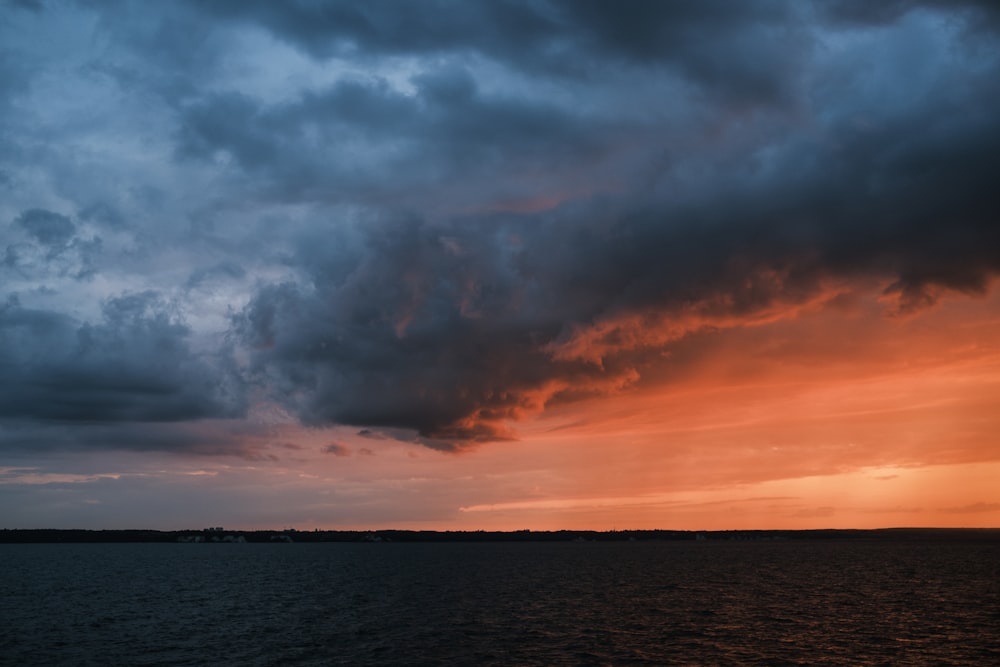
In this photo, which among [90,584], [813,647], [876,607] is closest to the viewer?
[813,647]

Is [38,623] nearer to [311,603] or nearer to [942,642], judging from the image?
[311,603]

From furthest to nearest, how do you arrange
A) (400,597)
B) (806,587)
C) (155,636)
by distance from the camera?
(806,587), (400,597), (155,636)

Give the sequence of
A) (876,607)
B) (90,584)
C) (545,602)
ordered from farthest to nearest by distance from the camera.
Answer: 1. (90,584)
2. (545,602)
3. (876,607)

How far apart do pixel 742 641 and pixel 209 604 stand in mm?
81179

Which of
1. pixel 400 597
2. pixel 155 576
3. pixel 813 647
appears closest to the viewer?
pixel 813 647

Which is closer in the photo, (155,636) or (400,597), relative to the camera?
(155,636)

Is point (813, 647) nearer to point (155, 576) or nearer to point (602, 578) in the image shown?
point (602, 578)

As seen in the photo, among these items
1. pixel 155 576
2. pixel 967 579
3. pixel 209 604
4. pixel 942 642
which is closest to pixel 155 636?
pixel 209 604

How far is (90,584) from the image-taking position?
156 metres

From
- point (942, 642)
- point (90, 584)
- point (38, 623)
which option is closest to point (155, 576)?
point (90, 584)

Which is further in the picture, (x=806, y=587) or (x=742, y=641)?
(x=806, y=587)

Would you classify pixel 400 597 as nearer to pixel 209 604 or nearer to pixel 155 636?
pixel 209 604

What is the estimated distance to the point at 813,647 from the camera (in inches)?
2680

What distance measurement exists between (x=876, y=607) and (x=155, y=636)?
9085 centimetres
